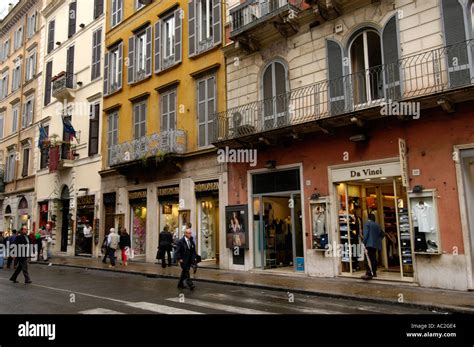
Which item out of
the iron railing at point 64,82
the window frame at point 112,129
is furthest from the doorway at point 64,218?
the iron railing at point 64,82

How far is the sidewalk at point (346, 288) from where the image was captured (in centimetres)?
932

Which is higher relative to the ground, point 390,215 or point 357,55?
point 357,55

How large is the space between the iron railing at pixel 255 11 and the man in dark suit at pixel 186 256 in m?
8.26

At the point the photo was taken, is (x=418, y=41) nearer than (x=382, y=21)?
Yes

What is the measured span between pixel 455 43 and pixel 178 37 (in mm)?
12882

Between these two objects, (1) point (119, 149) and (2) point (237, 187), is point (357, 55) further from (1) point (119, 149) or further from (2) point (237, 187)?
(1) point (119, 149)

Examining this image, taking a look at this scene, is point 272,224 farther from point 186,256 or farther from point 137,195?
point 137,195

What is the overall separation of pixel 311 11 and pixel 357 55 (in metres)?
2.32

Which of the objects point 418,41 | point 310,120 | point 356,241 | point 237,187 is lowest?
point 356,241

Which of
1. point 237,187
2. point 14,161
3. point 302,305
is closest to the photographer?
point 302,305

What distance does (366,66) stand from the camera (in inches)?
529

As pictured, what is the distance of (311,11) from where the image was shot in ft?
48.4
